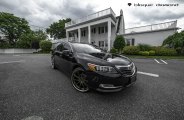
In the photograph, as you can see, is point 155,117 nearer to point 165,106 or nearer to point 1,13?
point 165,106

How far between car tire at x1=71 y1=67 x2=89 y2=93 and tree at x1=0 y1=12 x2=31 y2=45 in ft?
115

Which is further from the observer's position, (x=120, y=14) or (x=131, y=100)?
(x=120, y=14)

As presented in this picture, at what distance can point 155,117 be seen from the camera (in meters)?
2.06

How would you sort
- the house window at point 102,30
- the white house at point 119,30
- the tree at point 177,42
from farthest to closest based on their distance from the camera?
the house window at point 102,30 < the white house at point 119,30 < the tree at point 177,42

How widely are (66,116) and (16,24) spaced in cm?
3718

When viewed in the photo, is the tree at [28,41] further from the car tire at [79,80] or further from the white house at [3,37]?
the car tire at [79,80]

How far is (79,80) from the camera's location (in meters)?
3.15

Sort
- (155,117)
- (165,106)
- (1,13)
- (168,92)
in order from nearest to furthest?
(155,117), (165,106), (168,92), (1,13)

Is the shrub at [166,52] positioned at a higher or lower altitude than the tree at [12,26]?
lower

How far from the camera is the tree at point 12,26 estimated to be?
94.7ft

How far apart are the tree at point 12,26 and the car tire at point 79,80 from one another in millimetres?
35125

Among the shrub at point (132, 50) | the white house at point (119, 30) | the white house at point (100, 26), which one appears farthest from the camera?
the white house at point (100, 26)

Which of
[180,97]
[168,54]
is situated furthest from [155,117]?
[168,54]

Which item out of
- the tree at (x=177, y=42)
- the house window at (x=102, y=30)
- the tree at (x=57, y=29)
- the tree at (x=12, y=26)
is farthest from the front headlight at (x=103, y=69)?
the tree at (x=57, y=29)
